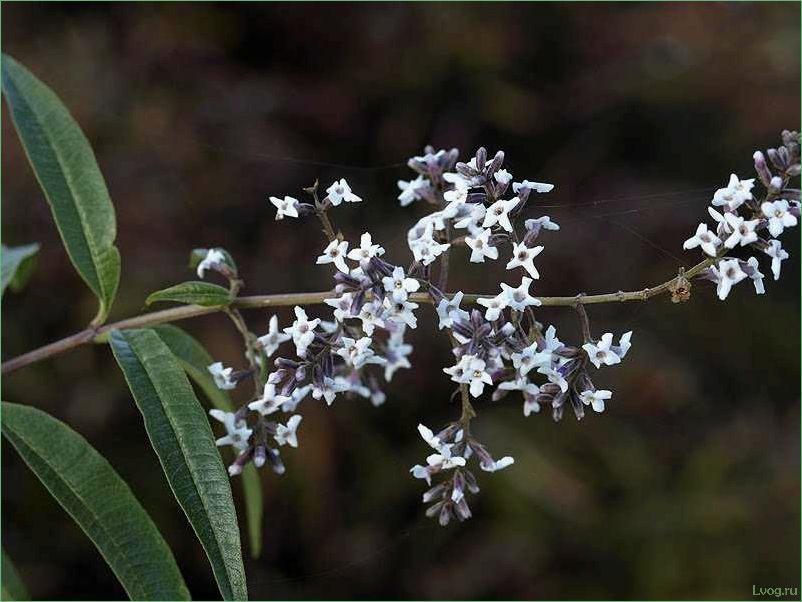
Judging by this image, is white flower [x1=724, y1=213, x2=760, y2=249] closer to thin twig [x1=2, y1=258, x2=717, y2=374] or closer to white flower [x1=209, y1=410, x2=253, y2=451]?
thin twig [x1=2, y1=258, x2=717, y2=374]

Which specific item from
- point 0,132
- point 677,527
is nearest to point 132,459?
point 0,132

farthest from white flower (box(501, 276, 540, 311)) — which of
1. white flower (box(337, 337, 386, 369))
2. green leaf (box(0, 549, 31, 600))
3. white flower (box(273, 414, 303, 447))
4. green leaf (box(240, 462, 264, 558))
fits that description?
green leaf (box(0, 549, 31, 600))

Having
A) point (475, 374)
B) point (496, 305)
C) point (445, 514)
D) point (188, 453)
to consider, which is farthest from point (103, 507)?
point (496, 305)

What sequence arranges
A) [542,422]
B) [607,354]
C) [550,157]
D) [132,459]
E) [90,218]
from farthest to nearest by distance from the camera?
[550,157], [542,422], [132,459], [90,218], [607,354]

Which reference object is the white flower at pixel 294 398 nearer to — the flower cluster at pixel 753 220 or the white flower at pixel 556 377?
the white flower at pixel 556 377

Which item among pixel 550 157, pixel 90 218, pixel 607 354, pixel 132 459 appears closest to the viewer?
pixel 607 354

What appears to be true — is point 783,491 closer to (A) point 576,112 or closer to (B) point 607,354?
(A) point 576,112

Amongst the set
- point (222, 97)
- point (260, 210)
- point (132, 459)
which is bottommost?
point (132, 459)
